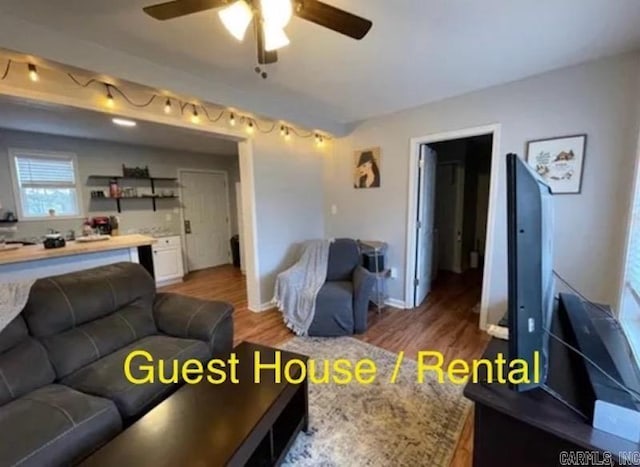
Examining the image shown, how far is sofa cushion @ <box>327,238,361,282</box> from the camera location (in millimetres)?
3381

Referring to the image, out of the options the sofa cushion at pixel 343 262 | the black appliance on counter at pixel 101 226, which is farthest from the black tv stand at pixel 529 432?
the black appliance on counter at pixel 101 226

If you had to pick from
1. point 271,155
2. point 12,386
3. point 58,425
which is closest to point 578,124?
point 271,155

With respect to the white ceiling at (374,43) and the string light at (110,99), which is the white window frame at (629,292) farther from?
the string light at (110,99)

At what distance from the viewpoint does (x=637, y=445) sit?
75 cm

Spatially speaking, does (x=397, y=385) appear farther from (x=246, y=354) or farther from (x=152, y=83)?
(x=152, y=83)

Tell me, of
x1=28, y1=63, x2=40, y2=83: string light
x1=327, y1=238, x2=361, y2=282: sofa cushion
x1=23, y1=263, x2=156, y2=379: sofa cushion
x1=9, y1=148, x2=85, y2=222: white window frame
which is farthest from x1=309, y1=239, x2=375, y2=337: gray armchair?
x1=9, y1=148, x2=85, y2=222: white window frame

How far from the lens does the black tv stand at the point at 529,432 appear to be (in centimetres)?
78

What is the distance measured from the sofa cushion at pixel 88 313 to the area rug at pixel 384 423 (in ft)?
4.28

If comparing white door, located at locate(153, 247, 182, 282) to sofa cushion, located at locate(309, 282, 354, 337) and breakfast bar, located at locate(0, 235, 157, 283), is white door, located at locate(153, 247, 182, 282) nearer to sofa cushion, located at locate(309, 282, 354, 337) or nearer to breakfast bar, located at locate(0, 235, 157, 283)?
breakfast bar, located at locate(0, 235, 157, 283)

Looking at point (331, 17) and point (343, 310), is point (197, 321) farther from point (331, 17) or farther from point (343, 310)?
point (331, 17)

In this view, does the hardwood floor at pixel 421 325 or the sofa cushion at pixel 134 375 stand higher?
the sofa cushion at pixel 134 375

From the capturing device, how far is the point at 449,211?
5258 millimetres

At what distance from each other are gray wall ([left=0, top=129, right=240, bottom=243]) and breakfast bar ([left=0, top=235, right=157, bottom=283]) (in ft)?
5.80

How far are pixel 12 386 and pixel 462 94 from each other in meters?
3.91
